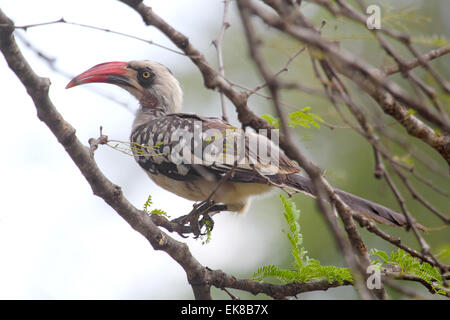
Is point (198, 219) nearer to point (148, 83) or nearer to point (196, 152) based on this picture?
point (196, 152)

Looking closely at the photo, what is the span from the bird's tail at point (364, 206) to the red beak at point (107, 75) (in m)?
1.88

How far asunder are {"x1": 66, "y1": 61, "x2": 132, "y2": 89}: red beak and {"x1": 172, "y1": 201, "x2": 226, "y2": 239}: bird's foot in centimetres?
137

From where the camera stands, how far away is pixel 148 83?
4.59 metres

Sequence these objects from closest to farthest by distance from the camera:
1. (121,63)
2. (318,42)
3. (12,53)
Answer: (318,42) < (12,53) < (121,63)

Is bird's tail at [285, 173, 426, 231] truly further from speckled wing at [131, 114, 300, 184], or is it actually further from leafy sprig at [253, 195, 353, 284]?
leafy sprig at [253, 195, 353, 284]

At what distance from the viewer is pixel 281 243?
674 centimetres

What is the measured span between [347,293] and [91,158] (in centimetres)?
457

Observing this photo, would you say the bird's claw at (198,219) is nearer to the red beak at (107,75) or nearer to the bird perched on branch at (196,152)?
the bird perched on branch at (196,152)

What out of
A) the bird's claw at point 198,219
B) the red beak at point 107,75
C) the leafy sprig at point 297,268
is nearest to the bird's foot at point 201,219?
the bird's claw at point 198,219

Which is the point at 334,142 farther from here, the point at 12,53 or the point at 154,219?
the point at 12,53

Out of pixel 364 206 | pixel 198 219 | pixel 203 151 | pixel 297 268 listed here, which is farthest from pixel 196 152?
pixel 364 206

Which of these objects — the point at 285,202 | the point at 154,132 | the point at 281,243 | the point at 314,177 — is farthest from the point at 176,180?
the point at 281,243

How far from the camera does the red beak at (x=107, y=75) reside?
4126mm

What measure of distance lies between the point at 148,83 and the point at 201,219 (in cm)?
142
